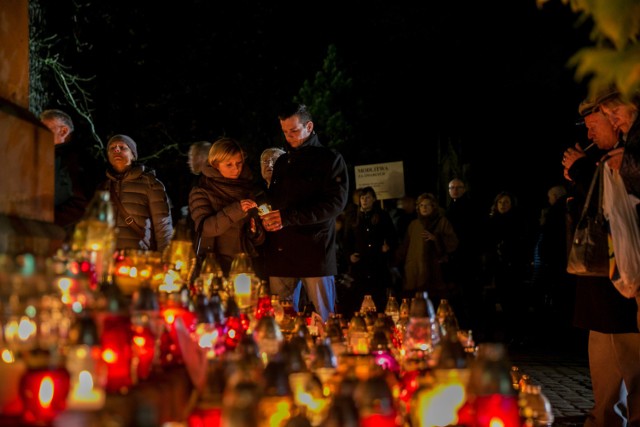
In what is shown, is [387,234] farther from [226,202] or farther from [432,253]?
[226,202]

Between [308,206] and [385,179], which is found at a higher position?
[385,179]

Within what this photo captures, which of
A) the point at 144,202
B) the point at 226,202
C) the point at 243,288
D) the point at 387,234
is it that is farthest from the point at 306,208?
the point at 387,234

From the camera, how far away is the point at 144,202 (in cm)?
731

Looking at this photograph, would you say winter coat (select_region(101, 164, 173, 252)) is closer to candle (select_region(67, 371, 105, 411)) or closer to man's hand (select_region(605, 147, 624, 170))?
man's hand (select_region(605, 147, 624, 170))

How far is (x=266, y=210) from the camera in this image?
7.08 metres

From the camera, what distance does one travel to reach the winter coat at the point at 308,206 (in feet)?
24.3

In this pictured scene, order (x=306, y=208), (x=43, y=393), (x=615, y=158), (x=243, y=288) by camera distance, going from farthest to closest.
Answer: (x=306, y=208) < (x=615, y=158) < (x=243, y=288) < (x=43, y=393)

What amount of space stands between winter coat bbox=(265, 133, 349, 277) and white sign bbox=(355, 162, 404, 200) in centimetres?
632

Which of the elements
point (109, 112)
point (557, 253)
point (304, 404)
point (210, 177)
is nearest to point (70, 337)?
point (304, 404)

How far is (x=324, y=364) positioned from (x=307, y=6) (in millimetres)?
22999

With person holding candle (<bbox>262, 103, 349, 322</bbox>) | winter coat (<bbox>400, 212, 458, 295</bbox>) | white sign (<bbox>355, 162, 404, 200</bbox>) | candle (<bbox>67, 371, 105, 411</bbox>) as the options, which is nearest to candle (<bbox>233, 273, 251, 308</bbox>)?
person holding candle (<bbox>262, 103, 349, 322</bbox>)

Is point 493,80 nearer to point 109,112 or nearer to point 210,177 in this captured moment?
point 109,112

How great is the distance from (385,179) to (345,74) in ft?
38.8

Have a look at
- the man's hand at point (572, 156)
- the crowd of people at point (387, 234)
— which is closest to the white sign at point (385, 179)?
the crowd of people at point (387, 234)
